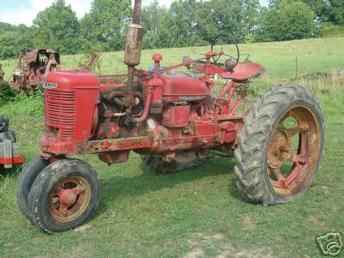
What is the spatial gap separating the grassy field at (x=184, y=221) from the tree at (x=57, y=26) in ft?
185

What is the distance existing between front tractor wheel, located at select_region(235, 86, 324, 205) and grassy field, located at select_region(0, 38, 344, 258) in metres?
0.20

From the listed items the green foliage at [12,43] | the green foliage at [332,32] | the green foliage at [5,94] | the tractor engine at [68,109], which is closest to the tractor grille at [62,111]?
the tractor engine at [68,109]

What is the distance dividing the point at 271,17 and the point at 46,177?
80946mm

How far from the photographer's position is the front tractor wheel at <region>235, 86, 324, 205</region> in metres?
5.66

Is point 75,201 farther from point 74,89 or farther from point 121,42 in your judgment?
point 121,42

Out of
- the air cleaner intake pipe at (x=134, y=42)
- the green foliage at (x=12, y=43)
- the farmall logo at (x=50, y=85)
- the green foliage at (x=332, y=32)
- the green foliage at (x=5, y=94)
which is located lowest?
the green foliage at (x=12, y=43)

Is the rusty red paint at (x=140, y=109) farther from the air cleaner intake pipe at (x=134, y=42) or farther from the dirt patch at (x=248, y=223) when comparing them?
the dirt patch at (x=248, y=223)

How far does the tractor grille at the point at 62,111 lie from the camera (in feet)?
16.9

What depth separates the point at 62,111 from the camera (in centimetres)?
516

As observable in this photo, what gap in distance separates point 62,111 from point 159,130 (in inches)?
47.3

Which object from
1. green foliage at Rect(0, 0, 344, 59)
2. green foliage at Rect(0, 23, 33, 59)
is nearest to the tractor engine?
green foliage at Rect(0, 0, 344, 59)

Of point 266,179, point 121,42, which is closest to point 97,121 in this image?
point 266,179

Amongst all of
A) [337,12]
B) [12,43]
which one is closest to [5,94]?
[12,43]

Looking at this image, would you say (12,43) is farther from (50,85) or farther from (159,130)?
(50,85)
